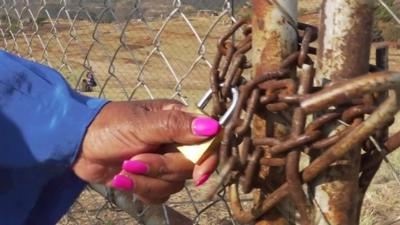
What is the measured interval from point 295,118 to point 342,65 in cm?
10

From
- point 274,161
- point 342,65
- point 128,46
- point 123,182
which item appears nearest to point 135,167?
point 123,182

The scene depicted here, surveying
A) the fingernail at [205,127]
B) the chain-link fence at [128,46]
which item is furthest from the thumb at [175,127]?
the chain-link fence at [128,46]

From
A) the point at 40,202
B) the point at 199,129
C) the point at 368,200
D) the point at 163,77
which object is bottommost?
the point at 163,77

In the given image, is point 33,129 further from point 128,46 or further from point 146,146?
point 128,46

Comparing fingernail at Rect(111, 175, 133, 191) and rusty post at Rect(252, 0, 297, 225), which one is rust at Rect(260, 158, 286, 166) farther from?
fingernail at Rect(111, 175, 133, 191)

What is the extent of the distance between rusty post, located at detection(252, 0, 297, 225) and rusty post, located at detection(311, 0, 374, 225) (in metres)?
0.06

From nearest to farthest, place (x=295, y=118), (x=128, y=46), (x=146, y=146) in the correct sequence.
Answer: (x=295, y=118) < (x=146, y=146) < (x=128, y=46)

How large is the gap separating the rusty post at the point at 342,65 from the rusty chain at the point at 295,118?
21 mm

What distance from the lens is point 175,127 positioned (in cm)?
96

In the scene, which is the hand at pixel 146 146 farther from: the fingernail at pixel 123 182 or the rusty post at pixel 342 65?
the rusty post at pixel 342 65

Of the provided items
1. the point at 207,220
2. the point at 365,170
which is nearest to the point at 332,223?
the point at 365,170

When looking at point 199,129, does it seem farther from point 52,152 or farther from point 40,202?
point 40,202

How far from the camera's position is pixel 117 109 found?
1.08 m

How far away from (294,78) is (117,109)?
266 mm
